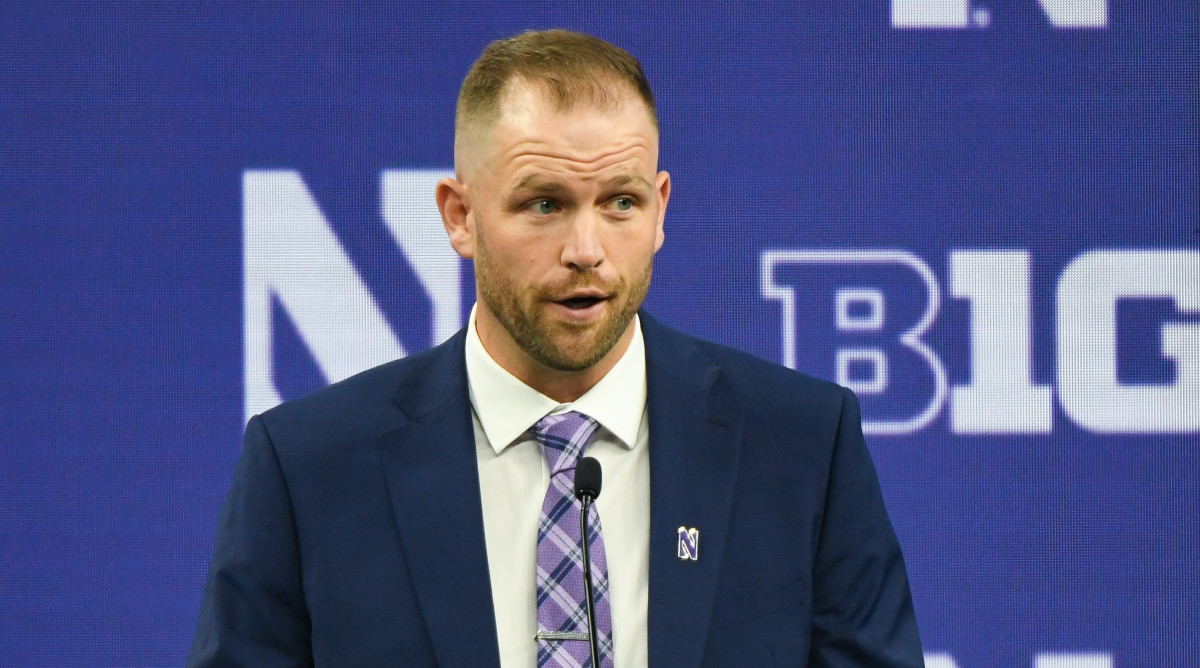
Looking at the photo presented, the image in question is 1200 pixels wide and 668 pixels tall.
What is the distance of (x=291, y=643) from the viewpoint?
1.79m

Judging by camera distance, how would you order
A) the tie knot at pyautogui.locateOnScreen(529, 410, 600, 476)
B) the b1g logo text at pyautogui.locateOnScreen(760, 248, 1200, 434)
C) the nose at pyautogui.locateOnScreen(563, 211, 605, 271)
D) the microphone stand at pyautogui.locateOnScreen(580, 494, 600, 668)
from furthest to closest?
the b1g logo text at pyautogui.locateOnScreen(760, 248, 1200, 434) < the tie knot at pyautogui.locateOnScreen(529, 410, 600, 476) < the nose at pyautogui.locateOnScreen(563, 211, 605, 271) < the microphone stand at pyautogui.locateOnScreen(580, 494, 600, 668)

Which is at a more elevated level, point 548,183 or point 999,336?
point 548,183

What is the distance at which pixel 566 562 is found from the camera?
1774mm

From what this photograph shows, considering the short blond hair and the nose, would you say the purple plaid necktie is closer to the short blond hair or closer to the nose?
the nose

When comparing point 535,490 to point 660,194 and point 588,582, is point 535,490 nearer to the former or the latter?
point 588,582

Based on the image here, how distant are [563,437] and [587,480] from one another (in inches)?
7.9

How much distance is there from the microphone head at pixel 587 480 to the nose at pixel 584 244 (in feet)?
0.78

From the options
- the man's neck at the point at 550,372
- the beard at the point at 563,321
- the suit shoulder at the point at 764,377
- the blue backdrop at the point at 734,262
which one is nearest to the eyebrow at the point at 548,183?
the beard at the point at 563,321

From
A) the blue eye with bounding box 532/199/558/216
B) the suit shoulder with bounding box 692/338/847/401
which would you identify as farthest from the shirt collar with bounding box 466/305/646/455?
the blue eye with bounding box 532/199/558/216

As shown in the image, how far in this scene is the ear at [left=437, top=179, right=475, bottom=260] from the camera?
74.9 inches

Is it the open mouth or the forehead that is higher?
the forehead

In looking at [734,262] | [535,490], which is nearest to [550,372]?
[535,490]

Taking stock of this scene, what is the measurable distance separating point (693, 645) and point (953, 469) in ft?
5.23

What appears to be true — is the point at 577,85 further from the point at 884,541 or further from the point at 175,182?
the point at 175,182
